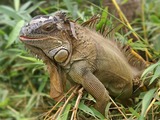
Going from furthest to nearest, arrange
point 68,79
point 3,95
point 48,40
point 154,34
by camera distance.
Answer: point 3,95 → point 154,34 → point 68,79 → point 48,40

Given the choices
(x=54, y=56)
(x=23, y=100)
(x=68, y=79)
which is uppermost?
(x=54, y=56)

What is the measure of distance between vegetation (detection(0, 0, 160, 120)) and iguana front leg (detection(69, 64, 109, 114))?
0.18ft

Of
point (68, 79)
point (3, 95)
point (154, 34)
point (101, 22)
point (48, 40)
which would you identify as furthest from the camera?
point (3, 95)

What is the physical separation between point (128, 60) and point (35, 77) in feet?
3.46

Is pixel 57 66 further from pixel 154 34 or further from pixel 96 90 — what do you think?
pixel 154 34

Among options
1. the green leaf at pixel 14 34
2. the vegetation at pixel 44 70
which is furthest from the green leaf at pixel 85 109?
the green leaf at pixel 14 34

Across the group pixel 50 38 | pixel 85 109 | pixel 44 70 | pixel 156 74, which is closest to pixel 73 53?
pixel 50 38

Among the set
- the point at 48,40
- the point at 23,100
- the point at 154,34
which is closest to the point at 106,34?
the point at 48,40

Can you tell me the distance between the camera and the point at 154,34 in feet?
12.4

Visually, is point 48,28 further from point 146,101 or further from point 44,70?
point 44,70

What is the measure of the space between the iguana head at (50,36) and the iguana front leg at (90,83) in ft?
0.31

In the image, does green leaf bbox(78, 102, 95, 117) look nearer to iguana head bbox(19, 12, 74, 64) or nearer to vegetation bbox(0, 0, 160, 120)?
vegetation bbox(0, 0, 160, 120)

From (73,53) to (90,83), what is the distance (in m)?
0.20

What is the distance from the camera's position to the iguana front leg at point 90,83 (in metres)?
2.64
